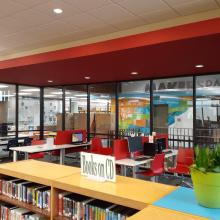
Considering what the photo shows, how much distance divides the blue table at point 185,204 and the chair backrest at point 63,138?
19.7ft

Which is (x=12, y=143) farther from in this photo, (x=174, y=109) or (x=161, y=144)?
(x=174, y=109)

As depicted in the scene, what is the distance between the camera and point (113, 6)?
361 centimetres

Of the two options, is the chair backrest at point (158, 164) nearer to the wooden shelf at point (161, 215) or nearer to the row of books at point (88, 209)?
the row of books at point (88, 209)

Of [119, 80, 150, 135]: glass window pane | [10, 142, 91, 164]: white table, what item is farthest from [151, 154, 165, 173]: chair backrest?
[10, 142, 91, 164]: white table

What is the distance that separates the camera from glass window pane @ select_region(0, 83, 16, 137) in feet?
30.0

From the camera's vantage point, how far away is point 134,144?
5910 mm

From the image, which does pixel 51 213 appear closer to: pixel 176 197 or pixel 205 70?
pixel 176 197

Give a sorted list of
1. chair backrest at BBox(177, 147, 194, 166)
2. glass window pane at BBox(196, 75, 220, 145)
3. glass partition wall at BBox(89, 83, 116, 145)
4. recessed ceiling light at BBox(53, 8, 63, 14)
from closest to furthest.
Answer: recessed ceiling light at BBox(53, 8, 63, 14) < chair backrest at BBox(177, 147, 194, 166) < glass window pane at BBox(196, 75, 220, 145) < glass partition wall at BBox(89, 83, 116, 145)

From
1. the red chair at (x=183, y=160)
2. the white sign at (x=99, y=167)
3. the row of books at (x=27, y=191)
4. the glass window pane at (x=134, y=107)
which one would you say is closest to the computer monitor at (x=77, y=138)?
the glass window pane at (x=134, y=107)

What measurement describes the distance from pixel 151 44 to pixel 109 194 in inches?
96.6

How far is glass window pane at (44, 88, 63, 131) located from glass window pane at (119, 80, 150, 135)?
110 inches

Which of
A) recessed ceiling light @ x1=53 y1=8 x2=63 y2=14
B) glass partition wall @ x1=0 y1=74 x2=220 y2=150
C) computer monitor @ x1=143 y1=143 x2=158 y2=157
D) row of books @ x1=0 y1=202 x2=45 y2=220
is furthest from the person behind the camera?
glass partition wall @ x1=0 y1=74 x2=220 y2=150

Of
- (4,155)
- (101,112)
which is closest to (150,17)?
(101,112)

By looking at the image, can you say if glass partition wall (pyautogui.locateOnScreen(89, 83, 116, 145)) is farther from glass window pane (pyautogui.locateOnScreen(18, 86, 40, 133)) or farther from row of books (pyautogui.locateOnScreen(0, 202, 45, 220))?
row of books (pyautogui.locateOnScreen(0, 202, 45, 220))
